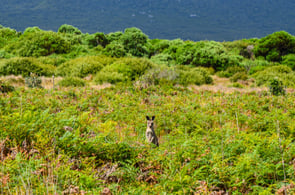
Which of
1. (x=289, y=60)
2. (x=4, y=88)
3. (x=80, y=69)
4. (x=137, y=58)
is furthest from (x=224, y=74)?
(x=4, y=88)

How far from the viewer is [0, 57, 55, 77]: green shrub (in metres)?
20.7

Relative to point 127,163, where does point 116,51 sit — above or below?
above

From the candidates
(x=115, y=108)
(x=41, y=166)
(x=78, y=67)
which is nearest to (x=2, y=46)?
(x=78, y=67)

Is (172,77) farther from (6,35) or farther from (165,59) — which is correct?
(6,35)

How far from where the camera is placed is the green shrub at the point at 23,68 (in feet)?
68.0

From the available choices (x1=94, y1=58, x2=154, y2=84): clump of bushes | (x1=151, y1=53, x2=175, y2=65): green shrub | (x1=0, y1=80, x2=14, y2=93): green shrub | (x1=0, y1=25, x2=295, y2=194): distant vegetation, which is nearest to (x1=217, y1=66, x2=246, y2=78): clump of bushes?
(x1=0, y1=25, x2=295, y2=194): distant vegetation

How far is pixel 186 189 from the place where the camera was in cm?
347

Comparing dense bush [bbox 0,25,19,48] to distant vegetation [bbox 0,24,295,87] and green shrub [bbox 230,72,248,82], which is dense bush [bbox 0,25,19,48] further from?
green shrub [bbox 230,72,248,82]

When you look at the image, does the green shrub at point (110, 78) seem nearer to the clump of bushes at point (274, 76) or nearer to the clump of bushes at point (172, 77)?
the clump of bushes at point (172, 77)

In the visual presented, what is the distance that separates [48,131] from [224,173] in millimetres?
3025

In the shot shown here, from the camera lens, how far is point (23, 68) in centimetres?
2100

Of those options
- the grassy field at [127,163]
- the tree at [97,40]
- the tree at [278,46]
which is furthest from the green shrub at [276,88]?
the tree at [97,40]

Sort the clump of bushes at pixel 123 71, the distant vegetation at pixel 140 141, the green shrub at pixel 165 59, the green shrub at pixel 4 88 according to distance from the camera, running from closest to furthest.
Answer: the distant vegetation at pixel 140 141, the green shrub at pixel 4 88, the clump of bushes at pixel 123 71, the green shrub at pixel 165 59

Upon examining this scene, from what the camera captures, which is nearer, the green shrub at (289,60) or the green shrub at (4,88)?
the green shrub at (4,88)
